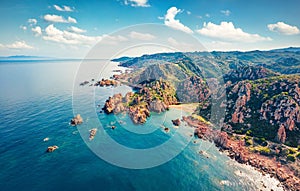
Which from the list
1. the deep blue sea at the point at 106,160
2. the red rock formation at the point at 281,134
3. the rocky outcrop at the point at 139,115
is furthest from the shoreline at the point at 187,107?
the red rock formation at the point at 281,134

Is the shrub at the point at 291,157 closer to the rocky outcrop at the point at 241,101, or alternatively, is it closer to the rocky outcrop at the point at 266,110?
the rocky outcrop at the point at 266,110

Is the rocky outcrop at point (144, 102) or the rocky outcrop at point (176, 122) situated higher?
the rocky outcrop at point (144, 102)

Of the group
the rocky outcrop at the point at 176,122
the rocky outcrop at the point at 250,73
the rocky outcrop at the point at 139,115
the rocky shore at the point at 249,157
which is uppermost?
the rocky outcrop at the point at 250,73

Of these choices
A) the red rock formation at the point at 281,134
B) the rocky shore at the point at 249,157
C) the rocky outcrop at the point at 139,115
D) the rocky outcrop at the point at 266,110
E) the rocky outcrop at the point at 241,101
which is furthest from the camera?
the rocky outcrop at the point at 241,101

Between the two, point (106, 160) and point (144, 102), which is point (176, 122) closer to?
point (144, 102)

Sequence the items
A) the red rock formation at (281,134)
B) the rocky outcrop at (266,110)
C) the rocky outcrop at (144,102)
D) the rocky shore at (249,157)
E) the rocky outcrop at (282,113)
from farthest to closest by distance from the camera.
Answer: the rocky outcrop at (144,102), the rocky outcrop at (266,110), the rocky outcrop at (282,113), the red rock formation at (281,134), the rocky shore at (249,157)

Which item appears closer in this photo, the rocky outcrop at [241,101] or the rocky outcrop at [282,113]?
the rocky outcrop at [282,113]

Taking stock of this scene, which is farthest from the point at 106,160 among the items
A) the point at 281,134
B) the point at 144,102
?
the point at 281,134

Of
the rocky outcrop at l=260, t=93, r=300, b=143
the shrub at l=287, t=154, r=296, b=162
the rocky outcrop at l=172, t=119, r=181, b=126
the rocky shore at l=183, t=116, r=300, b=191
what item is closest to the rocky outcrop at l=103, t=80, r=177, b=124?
the rocky outcrop at l=172, t=119, r=181, b=126
